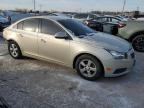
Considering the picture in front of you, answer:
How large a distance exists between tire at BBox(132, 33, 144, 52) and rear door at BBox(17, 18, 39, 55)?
4.50 m

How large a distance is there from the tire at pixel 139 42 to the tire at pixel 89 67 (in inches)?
172

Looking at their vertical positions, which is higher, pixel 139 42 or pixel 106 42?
pixel 106 42

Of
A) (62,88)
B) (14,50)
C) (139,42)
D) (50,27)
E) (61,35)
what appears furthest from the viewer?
(139,42)

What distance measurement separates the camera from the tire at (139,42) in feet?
30.1

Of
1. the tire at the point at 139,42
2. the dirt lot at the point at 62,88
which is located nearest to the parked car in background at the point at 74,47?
the dirt lot at the point at 62,88

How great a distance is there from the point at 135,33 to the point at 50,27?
4.41m

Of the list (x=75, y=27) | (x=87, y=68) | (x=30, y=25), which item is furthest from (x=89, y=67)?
(x=30, y=25)

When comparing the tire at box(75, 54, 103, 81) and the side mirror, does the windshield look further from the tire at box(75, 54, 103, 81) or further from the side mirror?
the tire at box(75, 54, 103, 81)

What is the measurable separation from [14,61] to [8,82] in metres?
1.82

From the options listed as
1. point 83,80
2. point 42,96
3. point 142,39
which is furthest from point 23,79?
point 142,39

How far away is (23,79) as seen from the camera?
18.0 ft

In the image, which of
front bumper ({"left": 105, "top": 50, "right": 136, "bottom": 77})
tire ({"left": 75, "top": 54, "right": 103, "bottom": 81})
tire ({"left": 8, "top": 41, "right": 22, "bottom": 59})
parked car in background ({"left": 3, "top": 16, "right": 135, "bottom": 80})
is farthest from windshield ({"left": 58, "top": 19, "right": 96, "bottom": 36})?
tire ({"left": 8, "top": 41, "right": 22, "bottom": 59})

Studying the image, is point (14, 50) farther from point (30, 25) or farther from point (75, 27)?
point (75, 27)

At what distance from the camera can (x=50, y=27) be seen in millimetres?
6188
